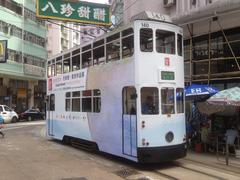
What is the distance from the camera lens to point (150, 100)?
40.7 ft

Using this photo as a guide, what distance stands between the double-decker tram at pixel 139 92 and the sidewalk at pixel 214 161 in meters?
1.01

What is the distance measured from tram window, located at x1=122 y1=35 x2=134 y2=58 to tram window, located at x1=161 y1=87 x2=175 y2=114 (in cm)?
143

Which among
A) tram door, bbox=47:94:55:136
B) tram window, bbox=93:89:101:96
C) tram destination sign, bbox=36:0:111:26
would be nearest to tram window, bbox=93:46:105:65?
tram window, bbox=93:89:101:96

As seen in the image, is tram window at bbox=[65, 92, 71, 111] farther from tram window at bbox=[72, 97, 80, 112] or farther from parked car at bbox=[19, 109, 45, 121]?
parked car at bbox=[19, 109, 45, 121]

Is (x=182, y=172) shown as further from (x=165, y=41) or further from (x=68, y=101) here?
(x=68, y=101)

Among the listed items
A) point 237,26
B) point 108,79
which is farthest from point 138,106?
point 237,26

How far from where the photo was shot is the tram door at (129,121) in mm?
12352

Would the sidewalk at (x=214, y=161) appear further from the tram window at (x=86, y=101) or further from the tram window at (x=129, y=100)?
the tram window at (x=86, y=101)

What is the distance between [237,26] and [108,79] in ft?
18.3

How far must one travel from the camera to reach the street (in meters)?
11.3

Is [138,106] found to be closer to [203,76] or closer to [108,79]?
[108,79]

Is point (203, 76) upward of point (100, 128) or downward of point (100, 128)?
upward

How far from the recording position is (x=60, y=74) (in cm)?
1870

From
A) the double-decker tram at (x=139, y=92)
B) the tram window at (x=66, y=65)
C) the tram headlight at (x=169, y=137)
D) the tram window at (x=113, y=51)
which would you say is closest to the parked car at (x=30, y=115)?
the tram window at (x=66, y=65)
